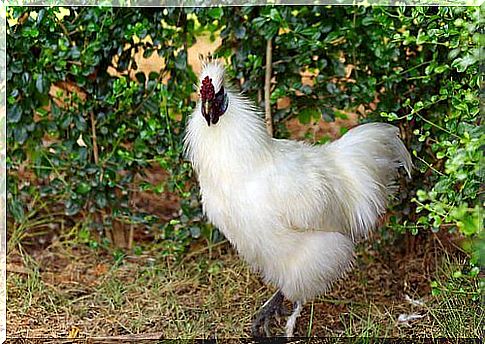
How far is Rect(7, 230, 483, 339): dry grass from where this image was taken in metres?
2.77

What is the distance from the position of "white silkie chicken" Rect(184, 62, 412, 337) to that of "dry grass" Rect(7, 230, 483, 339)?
0.82 ft

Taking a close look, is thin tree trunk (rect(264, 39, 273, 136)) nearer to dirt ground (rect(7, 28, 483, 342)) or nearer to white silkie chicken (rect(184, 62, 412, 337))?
dirt ground (rect(7, 28, 483, 342))

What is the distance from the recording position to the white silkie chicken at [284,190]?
8.27 ft

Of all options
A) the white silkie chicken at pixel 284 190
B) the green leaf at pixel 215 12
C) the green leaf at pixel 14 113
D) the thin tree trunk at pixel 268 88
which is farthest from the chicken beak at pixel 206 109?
the green leaf at pixel 14 113

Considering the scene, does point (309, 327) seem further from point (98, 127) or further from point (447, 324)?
point (98, 127)

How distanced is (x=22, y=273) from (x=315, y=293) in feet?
4.53

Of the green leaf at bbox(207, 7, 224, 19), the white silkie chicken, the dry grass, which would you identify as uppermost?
the green leaf at bbox(207, 7, 224, 19)

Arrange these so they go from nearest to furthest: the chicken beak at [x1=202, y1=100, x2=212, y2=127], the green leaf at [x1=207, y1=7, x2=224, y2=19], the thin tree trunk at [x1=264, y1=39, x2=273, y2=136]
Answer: the chicken beak at [x1=202, y1=100, x2=212, y2=127]
the green leaf at [x1=207, y1=7, x2=224, y2=19]
the thin tree trunk at [x1=264, y1=39, x2=273, y2=136]

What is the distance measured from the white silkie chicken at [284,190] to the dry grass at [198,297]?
250 mm

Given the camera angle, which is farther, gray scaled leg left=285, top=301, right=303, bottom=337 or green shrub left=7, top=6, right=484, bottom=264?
green shrub left=7, top=6, right=484, bottom=264

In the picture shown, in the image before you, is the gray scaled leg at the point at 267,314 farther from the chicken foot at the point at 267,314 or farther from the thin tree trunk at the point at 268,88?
the thin tree trunk at the point at 268,88

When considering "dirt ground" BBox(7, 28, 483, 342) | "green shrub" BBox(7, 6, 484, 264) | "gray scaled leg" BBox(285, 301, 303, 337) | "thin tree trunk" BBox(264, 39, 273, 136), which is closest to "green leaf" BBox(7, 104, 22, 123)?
"green shrub" BBox(7, 6, 484, 264)

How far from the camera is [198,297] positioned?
3.14 m

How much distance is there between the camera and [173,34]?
10.7ft
